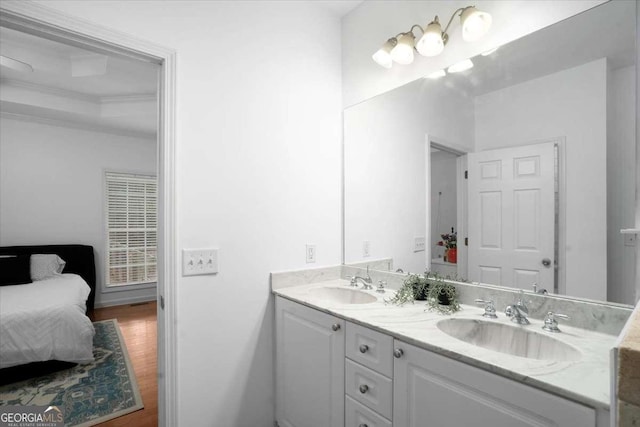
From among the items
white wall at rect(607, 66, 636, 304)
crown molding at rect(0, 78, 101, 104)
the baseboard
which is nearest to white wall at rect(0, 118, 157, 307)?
the baseboard

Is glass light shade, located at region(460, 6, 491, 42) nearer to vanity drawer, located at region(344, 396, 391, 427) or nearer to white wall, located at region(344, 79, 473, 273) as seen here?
white wall, located at region(344, 79, 473, 273)

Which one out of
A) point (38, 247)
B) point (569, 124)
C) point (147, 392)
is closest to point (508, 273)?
point (569, 124)

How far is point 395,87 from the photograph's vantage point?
70.5 inches

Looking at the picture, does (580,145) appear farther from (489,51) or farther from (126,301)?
(126,301)

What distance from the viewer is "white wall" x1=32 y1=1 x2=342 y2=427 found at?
4.86 feet

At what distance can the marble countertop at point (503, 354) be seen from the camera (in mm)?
722

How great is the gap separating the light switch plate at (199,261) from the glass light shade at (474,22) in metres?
1.55

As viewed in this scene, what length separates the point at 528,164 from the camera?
1296mm

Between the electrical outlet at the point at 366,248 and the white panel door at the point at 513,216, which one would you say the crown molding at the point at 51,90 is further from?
the white panel door at the point at 513,216

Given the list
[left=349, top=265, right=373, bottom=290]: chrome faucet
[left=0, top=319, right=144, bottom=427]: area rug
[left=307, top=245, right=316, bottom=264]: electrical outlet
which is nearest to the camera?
[left=349, top=265, right=373, bottom=290]: chrome faucet

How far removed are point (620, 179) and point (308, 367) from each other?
1.45m

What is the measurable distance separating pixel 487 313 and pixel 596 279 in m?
0.39

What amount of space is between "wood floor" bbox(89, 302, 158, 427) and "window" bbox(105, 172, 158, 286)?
51 cm

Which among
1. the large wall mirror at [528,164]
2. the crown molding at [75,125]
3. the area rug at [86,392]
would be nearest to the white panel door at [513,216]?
the large wall mirror at [528,164]
